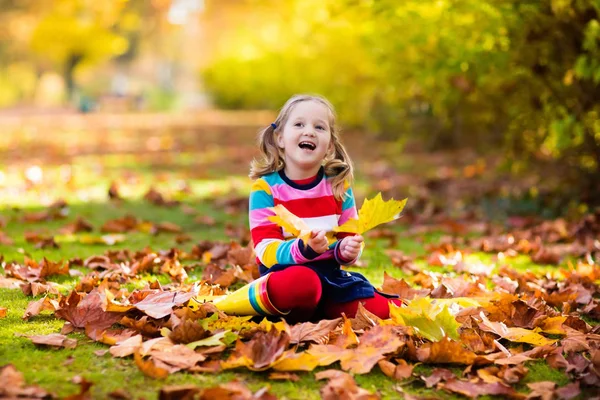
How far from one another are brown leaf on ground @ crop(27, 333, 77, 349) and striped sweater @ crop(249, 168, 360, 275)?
31.5 inches

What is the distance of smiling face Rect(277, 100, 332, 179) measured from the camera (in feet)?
10.2

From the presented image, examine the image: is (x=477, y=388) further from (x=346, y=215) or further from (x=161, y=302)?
(x=161, y=302)

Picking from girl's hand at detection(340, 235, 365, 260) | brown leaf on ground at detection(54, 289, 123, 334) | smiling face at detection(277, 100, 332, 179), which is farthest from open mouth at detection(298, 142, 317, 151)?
brown leaf on ground at detection(54, 289, 123, 334)

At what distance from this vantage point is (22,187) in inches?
306

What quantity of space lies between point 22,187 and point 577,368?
20.9 ft

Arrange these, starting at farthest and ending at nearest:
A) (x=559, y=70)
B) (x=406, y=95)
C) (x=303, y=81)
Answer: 1. (x=303, y=81)
2. (x=406, y=95)
3. (x=559, y=70)

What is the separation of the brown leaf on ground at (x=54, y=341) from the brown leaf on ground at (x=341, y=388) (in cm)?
83

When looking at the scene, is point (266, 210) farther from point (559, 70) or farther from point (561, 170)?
point (561, 170)

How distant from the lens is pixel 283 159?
10.7ft

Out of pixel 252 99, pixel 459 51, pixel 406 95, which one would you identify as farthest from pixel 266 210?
pixel 252 99

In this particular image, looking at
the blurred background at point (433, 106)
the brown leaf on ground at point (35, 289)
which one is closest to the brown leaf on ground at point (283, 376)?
the brown leaf on ground at point (35, 289)

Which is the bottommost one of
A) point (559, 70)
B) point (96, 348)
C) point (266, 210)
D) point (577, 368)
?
point (577, 368)

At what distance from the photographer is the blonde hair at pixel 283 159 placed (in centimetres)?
321

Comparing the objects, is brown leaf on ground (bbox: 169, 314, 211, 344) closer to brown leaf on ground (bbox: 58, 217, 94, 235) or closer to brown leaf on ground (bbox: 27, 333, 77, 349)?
brown leaf on ground (bbox: 27, 333, 77, 349)
